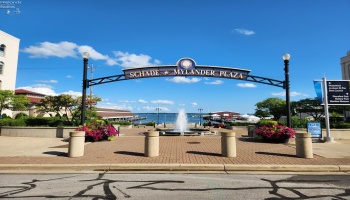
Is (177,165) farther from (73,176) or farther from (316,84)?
(316,84)

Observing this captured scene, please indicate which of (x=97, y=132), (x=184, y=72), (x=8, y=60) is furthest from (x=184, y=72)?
(x=8, y=60)

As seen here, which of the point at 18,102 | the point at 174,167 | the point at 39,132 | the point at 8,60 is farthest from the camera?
the point at 8,60

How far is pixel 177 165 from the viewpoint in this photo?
779 centimetres

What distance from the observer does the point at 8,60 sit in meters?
39.8

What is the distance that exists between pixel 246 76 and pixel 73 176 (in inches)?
603

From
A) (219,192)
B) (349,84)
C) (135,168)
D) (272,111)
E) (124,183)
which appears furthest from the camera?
(272,111)

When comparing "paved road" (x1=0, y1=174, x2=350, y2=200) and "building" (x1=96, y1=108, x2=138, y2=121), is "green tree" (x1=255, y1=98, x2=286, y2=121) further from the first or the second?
"building" (x1=96, y1=108, x2=138, y2=121)

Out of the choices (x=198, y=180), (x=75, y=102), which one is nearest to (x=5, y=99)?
(x=75, y=102)

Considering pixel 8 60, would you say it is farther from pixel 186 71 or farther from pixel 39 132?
pixel 186 71

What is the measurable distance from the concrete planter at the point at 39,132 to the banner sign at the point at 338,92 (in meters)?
18.8

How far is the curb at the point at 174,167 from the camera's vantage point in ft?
25.1

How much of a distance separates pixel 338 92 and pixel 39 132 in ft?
73.5

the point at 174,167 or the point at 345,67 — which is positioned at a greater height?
the point at 345,67

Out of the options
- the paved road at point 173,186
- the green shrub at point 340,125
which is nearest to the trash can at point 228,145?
the paved road at point 173,186
